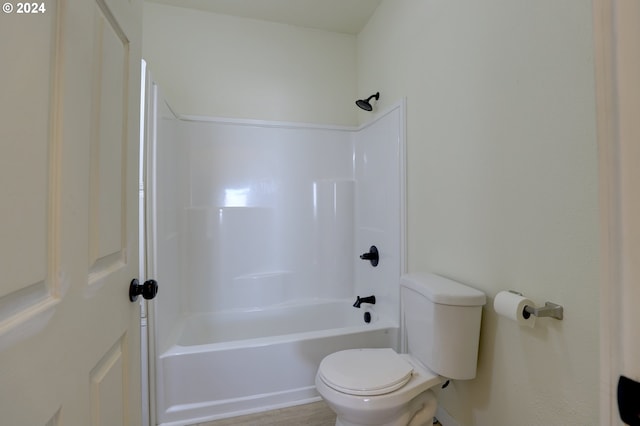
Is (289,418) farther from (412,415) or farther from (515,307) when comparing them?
(515,307)

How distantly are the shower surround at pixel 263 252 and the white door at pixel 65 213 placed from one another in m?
0.94

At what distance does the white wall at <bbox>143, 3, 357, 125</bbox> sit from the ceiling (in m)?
0.05

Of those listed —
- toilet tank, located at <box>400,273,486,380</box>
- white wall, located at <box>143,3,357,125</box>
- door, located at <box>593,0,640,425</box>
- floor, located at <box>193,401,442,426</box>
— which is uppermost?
white wall, located at <box>143,3,357,125</box>

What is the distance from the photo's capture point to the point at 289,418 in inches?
63.2

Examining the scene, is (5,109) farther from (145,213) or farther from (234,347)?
(234,347)

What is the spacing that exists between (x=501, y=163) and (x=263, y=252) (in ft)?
6.00

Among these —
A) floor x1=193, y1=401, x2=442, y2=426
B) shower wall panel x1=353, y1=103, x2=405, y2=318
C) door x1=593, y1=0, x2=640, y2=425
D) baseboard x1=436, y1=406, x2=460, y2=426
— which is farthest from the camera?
shower wall panel x1=353, y1=103, x2=405, y2=318

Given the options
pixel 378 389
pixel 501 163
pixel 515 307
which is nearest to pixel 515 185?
pixel 501 163

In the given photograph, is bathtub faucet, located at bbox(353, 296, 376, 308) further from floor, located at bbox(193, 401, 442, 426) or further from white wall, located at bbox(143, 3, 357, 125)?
white wall, located at bbox(143, 3, 357, 125)

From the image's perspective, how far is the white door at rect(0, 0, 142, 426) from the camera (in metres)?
0.39

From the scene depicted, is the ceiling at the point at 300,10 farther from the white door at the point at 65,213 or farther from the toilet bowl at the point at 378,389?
the toilet bowl at the point at 378,389

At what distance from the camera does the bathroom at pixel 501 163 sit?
874mm

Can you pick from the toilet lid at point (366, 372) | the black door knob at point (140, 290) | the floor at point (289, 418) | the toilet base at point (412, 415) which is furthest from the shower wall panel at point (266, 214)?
the black door knob at point (140, 290)

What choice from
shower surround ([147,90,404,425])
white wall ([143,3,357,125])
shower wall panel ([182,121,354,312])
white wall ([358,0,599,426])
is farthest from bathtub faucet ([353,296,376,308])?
white wall ([143,3,357,125])
